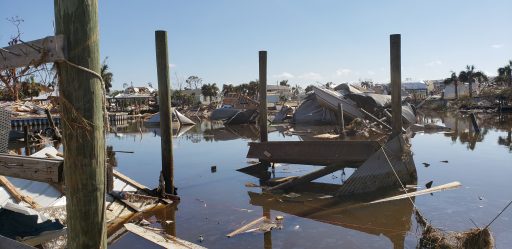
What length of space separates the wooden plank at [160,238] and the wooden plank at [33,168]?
267 cm

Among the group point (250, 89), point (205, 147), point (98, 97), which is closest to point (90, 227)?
point (98, 97)

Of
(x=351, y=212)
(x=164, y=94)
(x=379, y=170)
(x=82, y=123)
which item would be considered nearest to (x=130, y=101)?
(x=164, y=94)

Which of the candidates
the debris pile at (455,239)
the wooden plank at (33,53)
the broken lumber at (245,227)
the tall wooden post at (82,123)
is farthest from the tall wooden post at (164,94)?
the tall wooden post at (82,123)

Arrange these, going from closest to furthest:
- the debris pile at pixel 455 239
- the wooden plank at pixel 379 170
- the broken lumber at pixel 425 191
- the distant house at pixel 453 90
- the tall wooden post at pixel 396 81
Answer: the debris pile at pixel 455 239 → the broken lumber at pixel 425 191 → the wooden plank at pixel 379 170 → the tall wooden post at pixel 396 81 → the distant house at pixel 453 90

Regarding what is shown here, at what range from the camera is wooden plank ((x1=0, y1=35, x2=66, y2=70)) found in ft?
8.93

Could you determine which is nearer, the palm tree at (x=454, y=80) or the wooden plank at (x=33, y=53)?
the wooden plank at (x=33, y=53)

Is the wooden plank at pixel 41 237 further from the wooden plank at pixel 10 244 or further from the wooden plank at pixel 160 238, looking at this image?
the wooden plank at pixel 160 238

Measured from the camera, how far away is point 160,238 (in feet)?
22.7

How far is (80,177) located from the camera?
2854 millimetres

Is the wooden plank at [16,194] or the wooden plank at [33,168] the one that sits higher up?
the wooden plank at [33,168]

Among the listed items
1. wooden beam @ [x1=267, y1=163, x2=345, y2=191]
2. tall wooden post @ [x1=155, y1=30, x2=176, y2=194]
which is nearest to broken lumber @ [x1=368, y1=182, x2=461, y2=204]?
wooden beam @ [x1=267, y1=163, x2=345, y2=191]

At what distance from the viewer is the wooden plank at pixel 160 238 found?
624 centimetres

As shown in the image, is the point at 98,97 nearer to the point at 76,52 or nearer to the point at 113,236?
the point at 76,52

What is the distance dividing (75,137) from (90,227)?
619 millimetres
